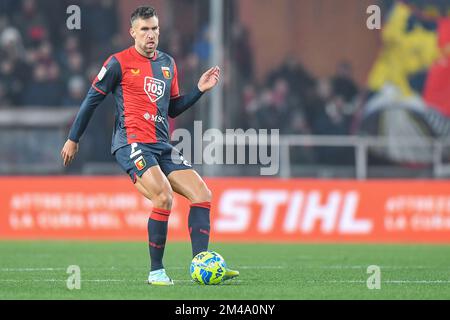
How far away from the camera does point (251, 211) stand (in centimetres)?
1775

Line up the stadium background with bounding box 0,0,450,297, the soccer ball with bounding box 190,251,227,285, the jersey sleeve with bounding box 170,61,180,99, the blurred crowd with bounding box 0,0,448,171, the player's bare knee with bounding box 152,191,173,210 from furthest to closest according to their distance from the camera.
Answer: the blurred crowd with bounding box 0,0,448,171 → the stadium background with bounding box 0,0,450,297 → the jersey sleeve with bounding box 170,61,180,99 → the player's bare knee with bounding box 152,191,173,210 → the soccer ball with bounding box 190,251,227,285

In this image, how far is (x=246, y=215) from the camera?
698 inches

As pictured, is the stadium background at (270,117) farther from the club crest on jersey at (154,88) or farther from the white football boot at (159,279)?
the white football boot at (159,279)

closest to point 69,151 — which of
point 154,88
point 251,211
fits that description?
point 154,88

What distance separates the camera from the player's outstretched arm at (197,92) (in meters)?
10.1

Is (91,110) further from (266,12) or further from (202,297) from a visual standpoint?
(266,12)

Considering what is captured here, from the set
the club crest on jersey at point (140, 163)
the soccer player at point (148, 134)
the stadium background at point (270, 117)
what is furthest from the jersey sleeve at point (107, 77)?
the stadium background at point (270, 117)

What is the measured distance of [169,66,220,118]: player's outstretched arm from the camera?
10.1 metres

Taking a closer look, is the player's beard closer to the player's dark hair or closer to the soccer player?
the soccer player

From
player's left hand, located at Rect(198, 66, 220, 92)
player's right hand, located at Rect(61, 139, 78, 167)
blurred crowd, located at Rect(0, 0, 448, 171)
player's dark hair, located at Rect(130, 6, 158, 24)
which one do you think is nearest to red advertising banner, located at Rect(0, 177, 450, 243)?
blurred crowd, located at Rect(0, 0, 448, 171)

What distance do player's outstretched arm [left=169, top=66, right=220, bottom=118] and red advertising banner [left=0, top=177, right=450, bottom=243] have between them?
23.6 ft

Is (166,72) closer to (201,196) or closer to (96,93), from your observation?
(96,93)

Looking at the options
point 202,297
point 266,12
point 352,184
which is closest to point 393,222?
point 352,184

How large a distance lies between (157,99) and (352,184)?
8.60m
